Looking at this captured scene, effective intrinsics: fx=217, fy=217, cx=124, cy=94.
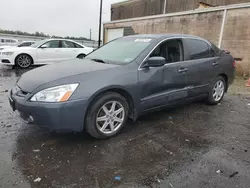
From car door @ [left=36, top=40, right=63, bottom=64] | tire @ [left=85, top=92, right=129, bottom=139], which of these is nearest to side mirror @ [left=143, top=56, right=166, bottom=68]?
tire @ [left=85, top=92, right=129, bottom=139]

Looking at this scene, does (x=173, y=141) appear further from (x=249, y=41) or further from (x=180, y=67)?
(x=249, y=41)

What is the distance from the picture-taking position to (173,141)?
3.21m

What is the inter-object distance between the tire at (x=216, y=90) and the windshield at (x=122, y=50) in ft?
6.70

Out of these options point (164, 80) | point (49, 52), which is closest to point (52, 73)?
point (164, 80)

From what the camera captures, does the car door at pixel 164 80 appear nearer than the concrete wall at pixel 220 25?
Yes

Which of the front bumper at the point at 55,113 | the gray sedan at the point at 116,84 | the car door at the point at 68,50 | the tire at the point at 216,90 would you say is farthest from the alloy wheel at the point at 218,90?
the car door at the point at 68,50

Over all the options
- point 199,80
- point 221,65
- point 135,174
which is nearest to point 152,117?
point 199,80

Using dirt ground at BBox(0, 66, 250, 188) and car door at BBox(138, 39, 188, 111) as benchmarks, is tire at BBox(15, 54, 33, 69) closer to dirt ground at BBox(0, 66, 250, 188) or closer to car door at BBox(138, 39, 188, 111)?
dirt ground at BBox(0, 66, 250, 188)

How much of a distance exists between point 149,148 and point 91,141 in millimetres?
825

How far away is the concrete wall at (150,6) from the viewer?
58.2ft

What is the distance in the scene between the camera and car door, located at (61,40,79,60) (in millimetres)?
10422

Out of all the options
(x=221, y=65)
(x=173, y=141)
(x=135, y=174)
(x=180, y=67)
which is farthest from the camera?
(x=221, y=65)

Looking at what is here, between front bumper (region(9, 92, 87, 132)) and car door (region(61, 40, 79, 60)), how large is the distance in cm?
798

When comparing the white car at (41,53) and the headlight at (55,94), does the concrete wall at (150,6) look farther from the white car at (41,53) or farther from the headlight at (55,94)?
the headlight at (55,94)
